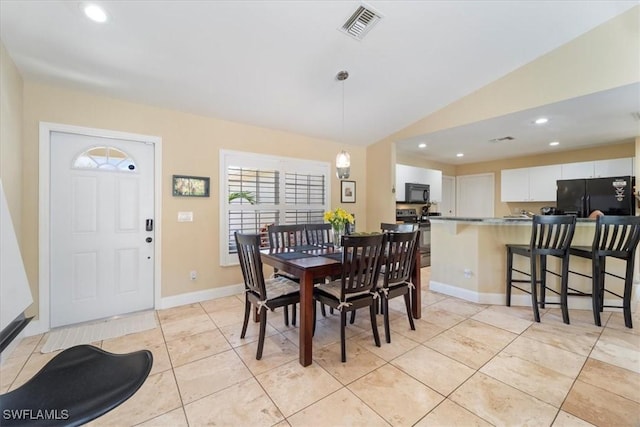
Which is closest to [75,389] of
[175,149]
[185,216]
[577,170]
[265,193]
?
[185,216]

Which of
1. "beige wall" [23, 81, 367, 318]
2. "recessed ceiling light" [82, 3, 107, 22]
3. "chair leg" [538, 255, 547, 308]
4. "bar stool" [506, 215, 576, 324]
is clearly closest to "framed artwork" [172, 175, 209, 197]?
"beige wall" [23, 81, 367, 318]

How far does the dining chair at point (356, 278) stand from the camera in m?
2.13

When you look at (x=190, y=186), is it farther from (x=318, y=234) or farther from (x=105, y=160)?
(x=318, y=234)

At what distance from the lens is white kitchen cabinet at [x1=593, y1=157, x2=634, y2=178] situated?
4547 millimetres

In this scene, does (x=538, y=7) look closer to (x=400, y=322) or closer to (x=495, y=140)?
(x=495, y=140)

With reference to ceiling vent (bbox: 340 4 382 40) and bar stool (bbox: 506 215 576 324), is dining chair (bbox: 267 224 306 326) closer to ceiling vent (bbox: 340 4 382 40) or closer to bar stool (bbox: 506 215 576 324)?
ceiling vent (bbox: 340 4 382 40)

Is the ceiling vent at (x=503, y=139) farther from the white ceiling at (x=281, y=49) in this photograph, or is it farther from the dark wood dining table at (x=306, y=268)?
the dark wood dining table at (x=306, y=268)

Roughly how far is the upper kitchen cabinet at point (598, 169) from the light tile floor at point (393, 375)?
10.5ft

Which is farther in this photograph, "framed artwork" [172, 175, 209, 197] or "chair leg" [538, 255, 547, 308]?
"framed artwork" [172, 175, 209, 197]

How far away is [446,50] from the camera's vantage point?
111 inches

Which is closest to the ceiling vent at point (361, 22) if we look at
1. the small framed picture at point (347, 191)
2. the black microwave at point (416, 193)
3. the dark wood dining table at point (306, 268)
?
the dark wood dining table at point (306, 268)

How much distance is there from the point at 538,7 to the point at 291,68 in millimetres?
2319

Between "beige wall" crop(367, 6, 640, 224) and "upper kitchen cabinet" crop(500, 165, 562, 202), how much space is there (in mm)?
3152

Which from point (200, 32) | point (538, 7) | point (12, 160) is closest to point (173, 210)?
point (12, 160)
